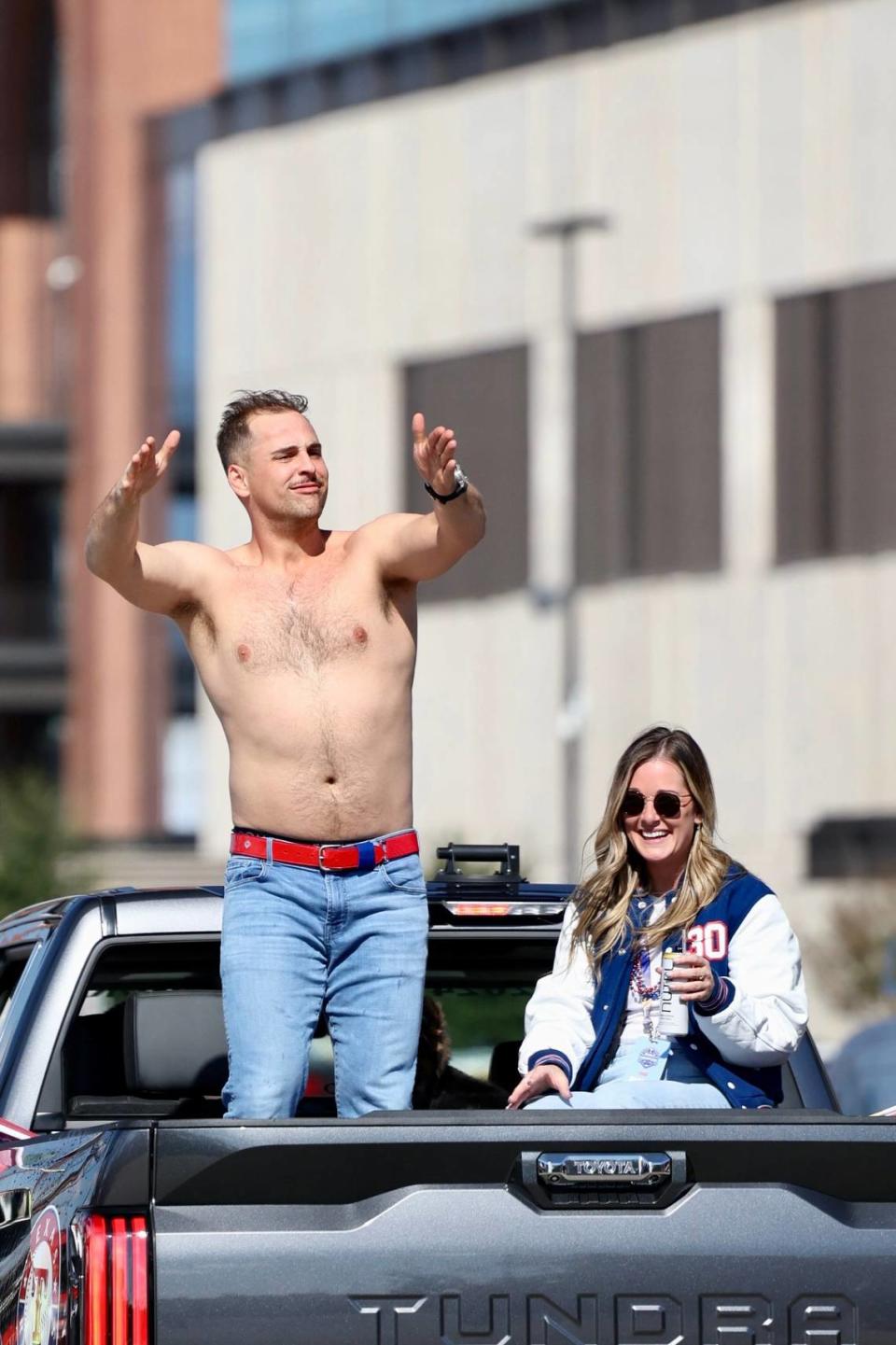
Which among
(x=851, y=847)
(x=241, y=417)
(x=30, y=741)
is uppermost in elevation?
(x=241, y=417)

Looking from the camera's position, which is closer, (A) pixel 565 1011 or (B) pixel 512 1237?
(B) pixel 512 1237

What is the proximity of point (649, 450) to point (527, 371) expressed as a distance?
2491 mm

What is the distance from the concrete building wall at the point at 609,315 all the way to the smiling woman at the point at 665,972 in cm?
2705

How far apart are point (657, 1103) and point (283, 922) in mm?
801

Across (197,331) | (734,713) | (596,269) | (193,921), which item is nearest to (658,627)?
(734,713)

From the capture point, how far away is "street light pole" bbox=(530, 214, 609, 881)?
104ft

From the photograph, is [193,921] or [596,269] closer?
[193,921]

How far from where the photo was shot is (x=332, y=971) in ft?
17.4

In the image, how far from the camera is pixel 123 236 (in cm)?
4712

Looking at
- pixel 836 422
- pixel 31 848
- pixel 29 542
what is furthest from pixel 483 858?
pixel 29 542

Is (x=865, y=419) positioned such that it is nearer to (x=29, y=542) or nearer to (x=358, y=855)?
(x=29, y=542)

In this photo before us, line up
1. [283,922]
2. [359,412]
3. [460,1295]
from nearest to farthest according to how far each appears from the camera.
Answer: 1. [460,1295]
2. [283,922]
3. [359,412]

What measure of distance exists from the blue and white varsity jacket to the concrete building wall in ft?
89.1

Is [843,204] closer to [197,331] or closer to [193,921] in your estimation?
[197,331]
